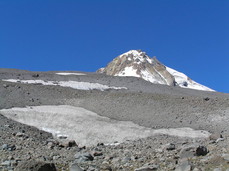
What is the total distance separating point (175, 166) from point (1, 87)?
929 inches

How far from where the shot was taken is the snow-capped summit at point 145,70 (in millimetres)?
97856

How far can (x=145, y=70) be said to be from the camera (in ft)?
343

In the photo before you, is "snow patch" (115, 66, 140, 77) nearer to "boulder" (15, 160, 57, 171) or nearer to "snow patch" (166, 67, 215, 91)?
"snow patch" (166, 67, 215, 91)

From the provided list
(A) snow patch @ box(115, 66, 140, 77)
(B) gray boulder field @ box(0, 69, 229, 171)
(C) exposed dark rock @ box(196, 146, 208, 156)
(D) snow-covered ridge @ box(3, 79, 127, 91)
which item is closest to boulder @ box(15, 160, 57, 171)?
(B) gray boulder field @ box(0, 69, 229, 171)

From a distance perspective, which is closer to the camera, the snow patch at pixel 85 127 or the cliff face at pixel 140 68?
the snow patch at pixel 85 127

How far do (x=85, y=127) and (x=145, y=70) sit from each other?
8394cm

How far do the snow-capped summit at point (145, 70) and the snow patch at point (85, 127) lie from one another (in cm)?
7076

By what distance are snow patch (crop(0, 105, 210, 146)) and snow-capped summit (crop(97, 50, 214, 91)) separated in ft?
232

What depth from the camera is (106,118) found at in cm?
2484

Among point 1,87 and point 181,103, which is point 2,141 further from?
point 181,103

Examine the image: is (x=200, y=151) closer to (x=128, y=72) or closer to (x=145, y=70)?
(x=145, y=70)

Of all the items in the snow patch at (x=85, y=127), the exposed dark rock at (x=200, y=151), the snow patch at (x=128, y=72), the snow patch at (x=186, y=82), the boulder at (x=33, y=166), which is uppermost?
the snow patch at (x=128, y=72)

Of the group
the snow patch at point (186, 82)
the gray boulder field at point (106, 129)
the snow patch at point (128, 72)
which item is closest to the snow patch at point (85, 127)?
the gray boulder field at point (106, 129)

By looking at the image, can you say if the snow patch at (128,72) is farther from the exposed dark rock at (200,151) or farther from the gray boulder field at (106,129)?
the exposed dark rock at (200,151)
